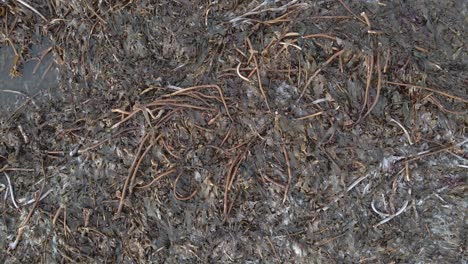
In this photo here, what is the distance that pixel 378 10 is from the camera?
77.5 inches

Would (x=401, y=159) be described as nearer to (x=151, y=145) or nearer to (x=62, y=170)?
(x=151, y=145)

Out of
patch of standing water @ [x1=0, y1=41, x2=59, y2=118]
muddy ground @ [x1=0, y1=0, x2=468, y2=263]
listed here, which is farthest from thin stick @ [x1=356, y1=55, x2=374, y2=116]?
patch of standing water @ [x1=0, y1=41, x2=59, y2=118]

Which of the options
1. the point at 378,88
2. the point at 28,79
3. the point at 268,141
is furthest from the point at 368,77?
the point at 28,79

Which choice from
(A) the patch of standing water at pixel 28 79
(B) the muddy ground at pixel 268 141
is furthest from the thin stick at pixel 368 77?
(A) the patch of standing water at pixel 28 79

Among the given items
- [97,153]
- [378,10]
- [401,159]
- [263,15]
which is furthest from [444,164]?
[97,153]

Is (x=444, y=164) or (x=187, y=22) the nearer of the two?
(x=444, y=164)

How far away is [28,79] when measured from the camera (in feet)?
7.28

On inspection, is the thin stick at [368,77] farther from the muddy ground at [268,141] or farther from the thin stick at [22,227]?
the thin stick at [22,227]

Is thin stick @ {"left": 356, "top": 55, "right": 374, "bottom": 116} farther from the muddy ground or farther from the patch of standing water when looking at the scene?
the patch of standing water

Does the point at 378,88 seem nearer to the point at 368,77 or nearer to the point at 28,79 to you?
the point at 368,77

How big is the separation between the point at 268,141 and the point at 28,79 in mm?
1144

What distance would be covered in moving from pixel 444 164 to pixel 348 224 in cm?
44

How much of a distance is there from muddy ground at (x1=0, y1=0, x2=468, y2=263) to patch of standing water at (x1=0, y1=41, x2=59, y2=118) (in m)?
0.31

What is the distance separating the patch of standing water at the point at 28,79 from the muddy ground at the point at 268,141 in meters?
0.31
